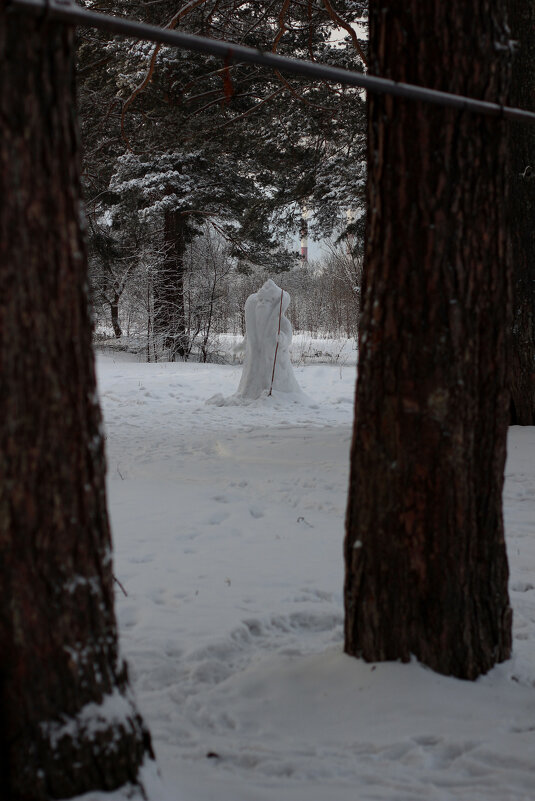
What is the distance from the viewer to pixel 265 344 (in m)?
11.2

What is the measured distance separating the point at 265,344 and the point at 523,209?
563cm

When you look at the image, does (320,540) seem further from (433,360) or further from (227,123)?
(227,123)

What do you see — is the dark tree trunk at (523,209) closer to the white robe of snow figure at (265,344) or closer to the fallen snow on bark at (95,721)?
the fallen snow on bark at (95,721)

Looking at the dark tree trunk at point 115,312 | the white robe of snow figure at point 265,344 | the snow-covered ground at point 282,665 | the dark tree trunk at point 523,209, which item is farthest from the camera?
the dark tree trunk at point 115,312

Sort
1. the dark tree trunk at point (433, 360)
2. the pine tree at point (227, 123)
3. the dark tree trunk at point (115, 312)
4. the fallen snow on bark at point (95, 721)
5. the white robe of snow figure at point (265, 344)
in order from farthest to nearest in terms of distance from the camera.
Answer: the dark tree trunk at point (115, 312) → the white robe of snow figure at point (265, 344) → the pine tree at point (227, 123) → the dark tree trunk at point (433, 360) → the fallen snow on bark at point (95, 721)

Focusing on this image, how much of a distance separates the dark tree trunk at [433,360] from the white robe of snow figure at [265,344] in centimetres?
877

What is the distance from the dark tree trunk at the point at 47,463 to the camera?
142cm

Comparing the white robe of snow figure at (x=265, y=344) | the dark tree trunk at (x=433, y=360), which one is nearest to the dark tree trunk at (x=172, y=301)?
the white robe of snow figure at (x=265, y=344)

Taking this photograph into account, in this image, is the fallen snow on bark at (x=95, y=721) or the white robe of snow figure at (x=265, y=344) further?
the white robe of snow figure at (x=265, y=344)

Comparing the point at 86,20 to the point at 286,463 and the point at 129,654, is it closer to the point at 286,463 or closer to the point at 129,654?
the point at 129,654

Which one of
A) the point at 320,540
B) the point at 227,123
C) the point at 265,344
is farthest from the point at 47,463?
the point at 265,344

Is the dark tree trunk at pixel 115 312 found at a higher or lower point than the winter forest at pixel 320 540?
higher

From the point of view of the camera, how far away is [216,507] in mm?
5113

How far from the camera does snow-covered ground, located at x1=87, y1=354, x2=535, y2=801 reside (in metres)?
1.91
